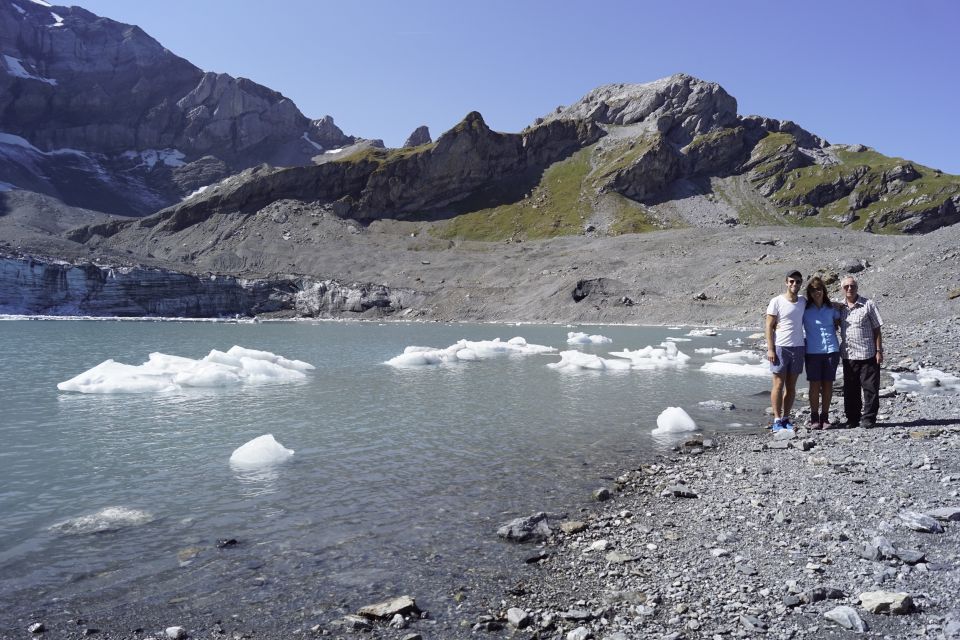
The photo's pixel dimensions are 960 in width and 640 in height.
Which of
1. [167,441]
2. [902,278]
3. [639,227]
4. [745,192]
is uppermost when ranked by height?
[745,192]

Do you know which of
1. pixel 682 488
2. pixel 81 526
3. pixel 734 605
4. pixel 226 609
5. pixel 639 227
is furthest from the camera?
pixel 639 227

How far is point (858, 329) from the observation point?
11227 millimetres

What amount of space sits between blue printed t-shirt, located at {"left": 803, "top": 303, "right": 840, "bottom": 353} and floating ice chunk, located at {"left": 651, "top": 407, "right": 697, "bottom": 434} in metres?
4.03

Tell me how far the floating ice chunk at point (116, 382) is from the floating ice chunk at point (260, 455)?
1213cm

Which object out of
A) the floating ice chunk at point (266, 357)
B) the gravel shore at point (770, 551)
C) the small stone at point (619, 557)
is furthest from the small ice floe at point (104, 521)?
the floating ice chunk at point (266, 357)

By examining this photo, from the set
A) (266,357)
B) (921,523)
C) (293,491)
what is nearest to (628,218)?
(266,357)

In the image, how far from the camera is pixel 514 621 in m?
5.52

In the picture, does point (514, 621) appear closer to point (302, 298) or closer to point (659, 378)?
point (659, 378)

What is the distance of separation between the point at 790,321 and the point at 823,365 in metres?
1.12

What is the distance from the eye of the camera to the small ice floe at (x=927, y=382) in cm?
1639

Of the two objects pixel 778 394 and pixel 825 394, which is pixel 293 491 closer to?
pixel 778 394

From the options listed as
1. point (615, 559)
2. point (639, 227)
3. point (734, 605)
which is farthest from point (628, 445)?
point (639, 227)

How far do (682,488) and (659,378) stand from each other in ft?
58.6

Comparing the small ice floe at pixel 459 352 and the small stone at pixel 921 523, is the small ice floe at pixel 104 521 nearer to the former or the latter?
the small stone at pixel 921 523
